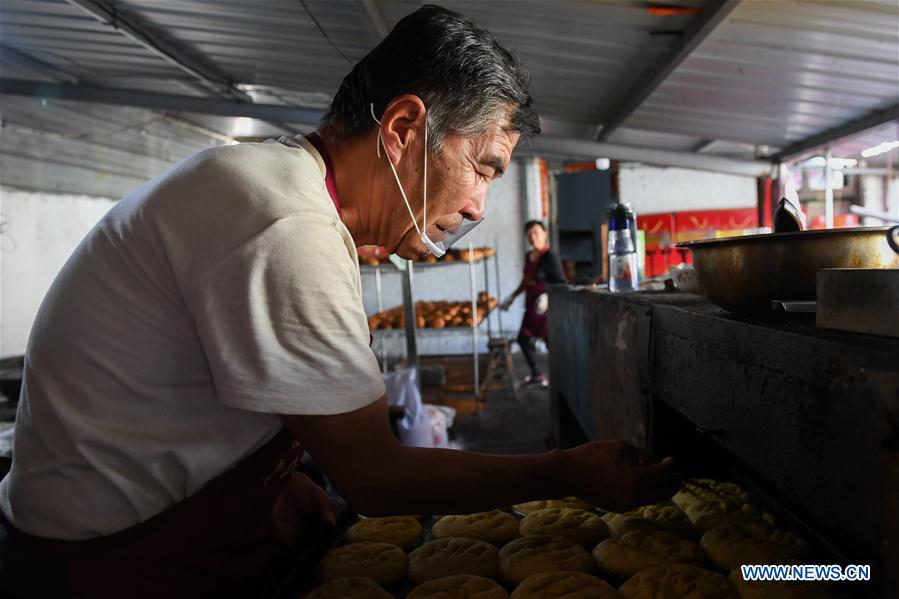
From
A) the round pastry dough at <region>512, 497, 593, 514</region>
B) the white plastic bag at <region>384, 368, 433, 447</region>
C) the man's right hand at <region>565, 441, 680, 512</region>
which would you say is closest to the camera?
the man's right hand at <region>565, 441, 680, 512</region>

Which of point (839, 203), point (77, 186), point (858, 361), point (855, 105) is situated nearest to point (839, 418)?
point (858, 361)

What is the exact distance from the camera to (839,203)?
13.1m

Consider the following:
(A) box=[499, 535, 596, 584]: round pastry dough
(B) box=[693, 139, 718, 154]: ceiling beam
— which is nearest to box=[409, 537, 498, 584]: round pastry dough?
(A) box=[499, 535, 596, 584]: round pastry dough

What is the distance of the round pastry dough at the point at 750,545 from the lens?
1422mm

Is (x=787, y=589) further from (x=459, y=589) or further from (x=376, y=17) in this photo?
(x=376, y=17)

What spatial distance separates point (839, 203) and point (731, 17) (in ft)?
38.4

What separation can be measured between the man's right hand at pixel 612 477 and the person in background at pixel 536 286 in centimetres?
716

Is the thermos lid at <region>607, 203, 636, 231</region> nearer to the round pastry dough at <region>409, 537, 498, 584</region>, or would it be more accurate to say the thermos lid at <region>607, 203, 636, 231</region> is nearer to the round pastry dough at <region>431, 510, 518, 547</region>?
the round pastry dough at <region>431, 510, 518, 547</region>

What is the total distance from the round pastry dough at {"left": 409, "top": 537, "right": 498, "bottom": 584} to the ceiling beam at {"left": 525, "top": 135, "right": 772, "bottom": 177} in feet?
17.1

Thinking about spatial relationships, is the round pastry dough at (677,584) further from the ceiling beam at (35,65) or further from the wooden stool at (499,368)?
the ceiling beam at (35,65)

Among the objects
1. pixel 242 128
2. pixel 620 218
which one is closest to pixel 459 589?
pixel 620 218

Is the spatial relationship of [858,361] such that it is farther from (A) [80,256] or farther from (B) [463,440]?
(B) [463,440]

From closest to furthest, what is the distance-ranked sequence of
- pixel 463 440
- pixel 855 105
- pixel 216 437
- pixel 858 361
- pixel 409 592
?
pixel 858 361
pixel 216 437
pixel 409 592
pixel 855 105
pixel 463 440

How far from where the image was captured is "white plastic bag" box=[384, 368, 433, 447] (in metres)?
4.57
